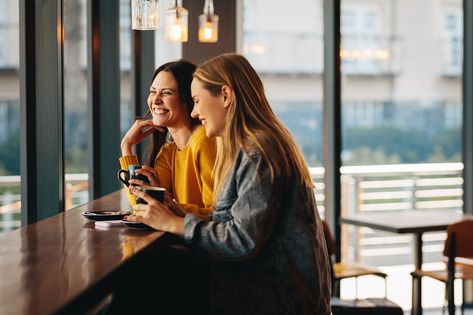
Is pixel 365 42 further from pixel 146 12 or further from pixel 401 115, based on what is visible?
pixel 146 12

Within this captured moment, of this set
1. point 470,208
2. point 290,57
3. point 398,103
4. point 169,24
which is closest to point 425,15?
point 398,103

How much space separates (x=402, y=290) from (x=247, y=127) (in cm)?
396

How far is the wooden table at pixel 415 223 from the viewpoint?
13.8 feet

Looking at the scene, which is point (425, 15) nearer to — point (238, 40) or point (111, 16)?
point (238, 40)

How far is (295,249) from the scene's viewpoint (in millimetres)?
1857

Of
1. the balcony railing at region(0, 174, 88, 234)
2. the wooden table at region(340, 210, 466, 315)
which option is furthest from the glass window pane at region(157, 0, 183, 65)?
the wooden table at region(340, 210, 466, 315)

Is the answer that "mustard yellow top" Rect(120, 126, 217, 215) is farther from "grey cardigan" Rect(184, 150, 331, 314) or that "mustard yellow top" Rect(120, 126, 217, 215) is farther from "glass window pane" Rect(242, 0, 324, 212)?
"glass window pane" Rect(242, 0, 324, 212)

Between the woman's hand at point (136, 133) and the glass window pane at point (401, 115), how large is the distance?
3.00 m

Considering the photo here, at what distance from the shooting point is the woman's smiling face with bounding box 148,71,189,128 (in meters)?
2.43

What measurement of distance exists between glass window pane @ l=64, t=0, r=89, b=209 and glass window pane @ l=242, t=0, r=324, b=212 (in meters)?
1.41

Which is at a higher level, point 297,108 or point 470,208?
point 297,108

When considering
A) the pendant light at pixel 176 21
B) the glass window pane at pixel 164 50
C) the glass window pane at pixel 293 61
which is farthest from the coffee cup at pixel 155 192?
the glass window pane at pixel 293 61

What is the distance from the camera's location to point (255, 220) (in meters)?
1.77

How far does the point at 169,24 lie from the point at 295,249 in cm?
236
